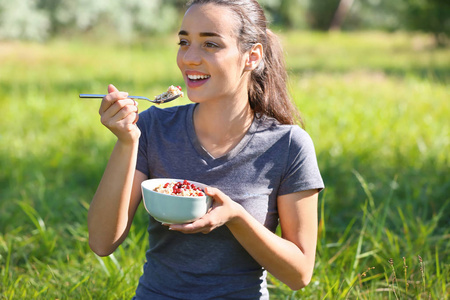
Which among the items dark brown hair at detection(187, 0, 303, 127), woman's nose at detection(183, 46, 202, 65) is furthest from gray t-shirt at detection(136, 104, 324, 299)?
woman's nose at detection(183, 46, 202, 65)

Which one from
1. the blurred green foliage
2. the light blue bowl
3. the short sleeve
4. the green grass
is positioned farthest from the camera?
the blurred green foliage

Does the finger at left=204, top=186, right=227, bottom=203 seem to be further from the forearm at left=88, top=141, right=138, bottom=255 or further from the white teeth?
the white teeth

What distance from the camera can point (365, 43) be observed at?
1570 centimetres

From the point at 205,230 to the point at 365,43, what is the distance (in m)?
15.1

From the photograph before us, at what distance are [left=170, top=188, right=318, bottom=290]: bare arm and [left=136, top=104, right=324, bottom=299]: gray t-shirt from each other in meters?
0.05

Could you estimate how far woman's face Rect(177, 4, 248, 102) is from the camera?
170cm

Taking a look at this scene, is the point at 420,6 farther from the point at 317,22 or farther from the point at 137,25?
the point at 317,22

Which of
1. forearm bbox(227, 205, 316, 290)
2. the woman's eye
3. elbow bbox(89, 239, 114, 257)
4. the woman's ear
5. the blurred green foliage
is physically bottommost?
the blurred green foliage

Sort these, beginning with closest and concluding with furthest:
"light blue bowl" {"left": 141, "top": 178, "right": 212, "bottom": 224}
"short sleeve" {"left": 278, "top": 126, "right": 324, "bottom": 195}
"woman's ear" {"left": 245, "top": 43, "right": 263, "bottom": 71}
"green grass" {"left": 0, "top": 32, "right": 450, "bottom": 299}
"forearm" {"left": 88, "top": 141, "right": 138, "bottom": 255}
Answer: "light blue bowl" {"left": 141, "top": 178, "right": 212, "bottom": 224}
"forearm" {"left": 88, "top": 141, "right": 138, "bottom": 255}
"short sleeve" {"left": 278, "top": 126, "right": 324, "bottom": 195}
"woman's ear" {"left": 245, "top": 43, "right": 263, "bottom": 71}
"green grass" {"left": 0, "top": 32, "right": 450, "bottom": 299}

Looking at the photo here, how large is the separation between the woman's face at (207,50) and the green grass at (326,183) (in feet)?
2.67

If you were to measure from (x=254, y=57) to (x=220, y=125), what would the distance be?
0.25 meters

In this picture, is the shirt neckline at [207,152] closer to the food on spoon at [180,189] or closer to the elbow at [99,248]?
the food on spoon at [180,189]

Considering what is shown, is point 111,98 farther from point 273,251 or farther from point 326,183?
point 326,183

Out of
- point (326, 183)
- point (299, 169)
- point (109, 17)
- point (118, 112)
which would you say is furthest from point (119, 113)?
point (109, 17)
